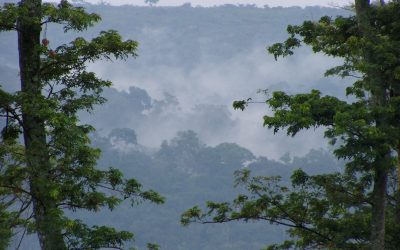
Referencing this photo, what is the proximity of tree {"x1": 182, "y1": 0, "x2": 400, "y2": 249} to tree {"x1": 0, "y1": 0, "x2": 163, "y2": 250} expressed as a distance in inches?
84.9

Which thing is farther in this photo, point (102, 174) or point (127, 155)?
point (127, 155)

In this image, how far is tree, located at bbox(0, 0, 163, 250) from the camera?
34.2 feet

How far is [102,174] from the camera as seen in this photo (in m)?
11.5

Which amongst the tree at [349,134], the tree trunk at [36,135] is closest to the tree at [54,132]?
the tree trunk at [36,135]

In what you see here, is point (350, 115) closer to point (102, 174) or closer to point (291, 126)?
point (291, 126)

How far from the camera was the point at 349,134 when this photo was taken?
10273mm

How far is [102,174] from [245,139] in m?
176

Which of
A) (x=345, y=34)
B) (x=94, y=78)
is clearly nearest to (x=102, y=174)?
(x=94, y=78)

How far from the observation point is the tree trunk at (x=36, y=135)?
10250mm

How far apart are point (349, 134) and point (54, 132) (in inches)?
183

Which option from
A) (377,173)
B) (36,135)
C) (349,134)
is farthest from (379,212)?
(36,135)

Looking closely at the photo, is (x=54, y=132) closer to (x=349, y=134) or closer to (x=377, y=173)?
(x=349, y=134)

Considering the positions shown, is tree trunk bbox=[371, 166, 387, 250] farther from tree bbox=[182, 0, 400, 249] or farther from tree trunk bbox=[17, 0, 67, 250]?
tree trunk bbox=[17, 0, 67, 250]

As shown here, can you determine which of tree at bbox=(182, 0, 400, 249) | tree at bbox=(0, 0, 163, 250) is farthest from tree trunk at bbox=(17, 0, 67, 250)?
tree at bbox=(182, 0, 400, 249)
